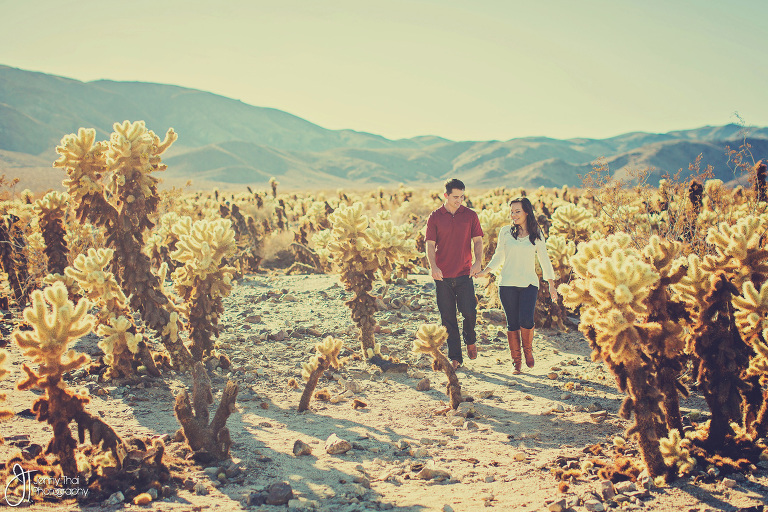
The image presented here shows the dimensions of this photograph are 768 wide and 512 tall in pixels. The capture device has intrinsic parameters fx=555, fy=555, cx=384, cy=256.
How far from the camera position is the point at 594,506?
3.07 meters

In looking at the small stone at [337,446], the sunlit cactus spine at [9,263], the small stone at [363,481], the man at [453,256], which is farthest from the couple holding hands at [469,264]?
the sunlit cactus spine at [9,263]

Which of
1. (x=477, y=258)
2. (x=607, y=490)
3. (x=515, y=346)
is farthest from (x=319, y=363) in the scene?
(x=607, y=490)

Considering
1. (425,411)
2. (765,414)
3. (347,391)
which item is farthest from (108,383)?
(765,414)

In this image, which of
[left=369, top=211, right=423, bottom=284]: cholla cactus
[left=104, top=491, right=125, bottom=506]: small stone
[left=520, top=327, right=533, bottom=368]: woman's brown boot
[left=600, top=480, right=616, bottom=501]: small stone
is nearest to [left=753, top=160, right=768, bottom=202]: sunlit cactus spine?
[left=520, top=327, right=533, bottom=368]: woman's brown boot

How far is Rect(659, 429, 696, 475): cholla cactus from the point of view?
3258mm

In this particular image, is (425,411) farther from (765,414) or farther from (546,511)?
(765,414)

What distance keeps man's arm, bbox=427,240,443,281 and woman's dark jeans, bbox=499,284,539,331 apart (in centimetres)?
78

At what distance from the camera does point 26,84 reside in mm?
132250

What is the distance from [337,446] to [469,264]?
257 centimetres

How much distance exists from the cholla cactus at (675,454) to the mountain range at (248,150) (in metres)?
58.0

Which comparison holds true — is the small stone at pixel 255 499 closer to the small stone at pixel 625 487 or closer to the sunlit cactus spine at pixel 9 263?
the small stone at pixel 625 487

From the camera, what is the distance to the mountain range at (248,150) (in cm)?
9450

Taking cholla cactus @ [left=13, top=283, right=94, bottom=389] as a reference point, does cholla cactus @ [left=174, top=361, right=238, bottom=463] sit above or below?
below

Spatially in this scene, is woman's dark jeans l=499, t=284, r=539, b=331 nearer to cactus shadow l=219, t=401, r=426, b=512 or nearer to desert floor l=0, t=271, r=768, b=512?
desert floor l=0, t=271, r=768, b=512
